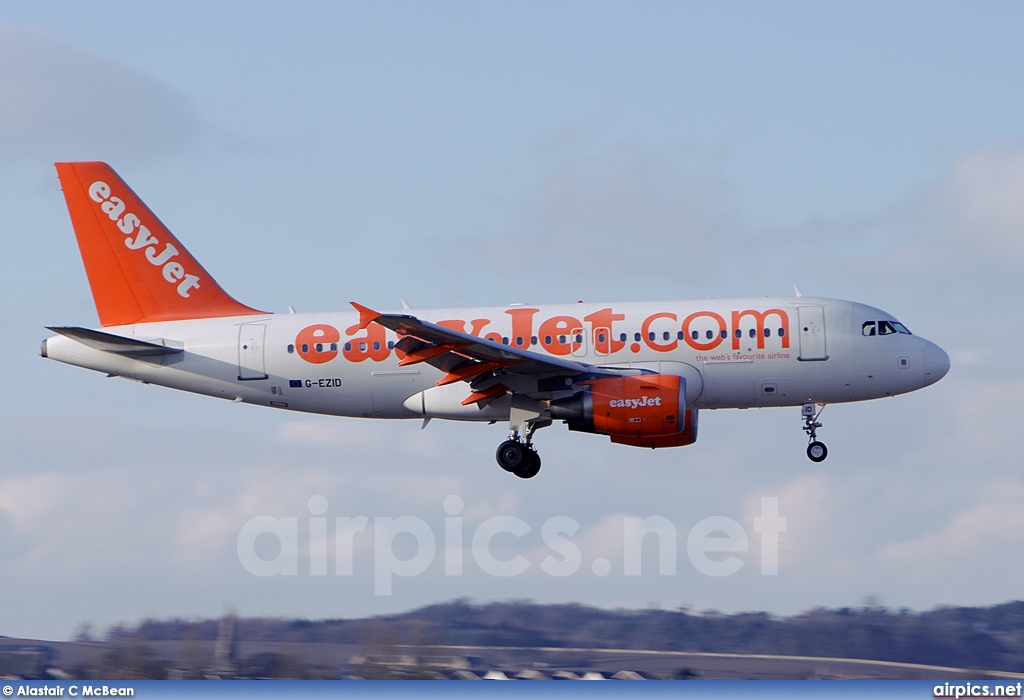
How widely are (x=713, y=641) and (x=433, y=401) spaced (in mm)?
10348

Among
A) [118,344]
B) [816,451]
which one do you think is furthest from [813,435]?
[118,344]

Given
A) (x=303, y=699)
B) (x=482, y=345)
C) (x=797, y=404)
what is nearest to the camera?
(x=303, y=699)

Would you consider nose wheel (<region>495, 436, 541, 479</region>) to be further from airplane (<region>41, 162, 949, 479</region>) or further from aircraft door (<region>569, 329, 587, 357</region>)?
aircraft door (<region>569, 329, 587, 357</region>)

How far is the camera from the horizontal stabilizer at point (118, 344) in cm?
4756

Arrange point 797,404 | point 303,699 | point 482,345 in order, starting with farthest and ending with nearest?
point 797,404, point 482,345, point 303,699

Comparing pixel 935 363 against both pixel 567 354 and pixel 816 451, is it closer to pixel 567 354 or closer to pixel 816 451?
pixel 816 451

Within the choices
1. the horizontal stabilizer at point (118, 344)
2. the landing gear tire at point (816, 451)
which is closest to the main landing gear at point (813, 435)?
the landing gear tire at point (816, 451)

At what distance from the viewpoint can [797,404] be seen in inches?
1853

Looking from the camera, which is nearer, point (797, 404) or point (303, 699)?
point (303, 699)

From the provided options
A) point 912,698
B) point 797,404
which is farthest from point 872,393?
point 912,698

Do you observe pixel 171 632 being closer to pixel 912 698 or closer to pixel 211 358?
pixel 211 358

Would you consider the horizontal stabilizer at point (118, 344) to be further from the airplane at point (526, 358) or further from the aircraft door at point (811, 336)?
the aircraft door at point (811, 336)

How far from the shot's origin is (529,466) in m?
47.6

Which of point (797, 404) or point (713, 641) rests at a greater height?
point (797, 404)
